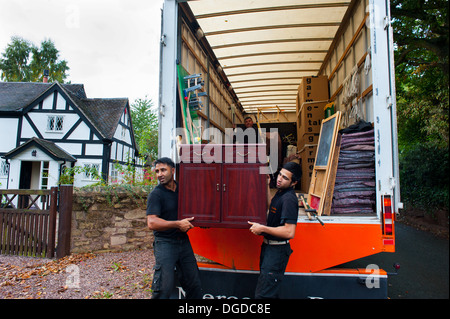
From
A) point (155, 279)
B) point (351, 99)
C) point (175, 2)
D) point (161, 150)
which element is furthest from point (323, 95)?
point (155, 279)

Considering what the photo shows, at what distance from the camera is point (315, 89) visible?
5.77m

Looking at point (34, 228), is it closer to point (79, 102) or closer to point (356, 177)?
point (356, 177)

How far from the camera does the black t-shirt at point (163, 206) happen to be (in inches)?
104

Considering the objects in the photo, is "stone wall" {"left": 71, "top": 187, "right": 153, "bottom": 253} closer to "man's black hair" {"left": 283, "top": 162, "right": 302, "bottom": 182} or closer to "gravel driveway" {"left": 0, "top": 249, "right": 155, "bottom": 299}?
"gravel driveway" {"left": 0, "top": 249, "right": 155, "bottom": 299}

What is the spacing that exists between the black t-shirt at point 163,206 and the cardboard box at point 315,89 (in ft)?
13.5

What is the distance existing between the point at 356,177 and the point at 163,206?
2.12m

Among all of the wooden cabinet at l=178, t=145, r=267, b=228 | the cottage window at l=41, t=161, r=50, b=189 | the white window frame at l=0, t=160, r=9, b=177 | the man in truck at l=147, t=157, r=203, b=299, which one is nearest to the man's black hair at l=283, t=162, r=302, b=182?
the wooden cabinet at l=178, t=145, r=267, b=228

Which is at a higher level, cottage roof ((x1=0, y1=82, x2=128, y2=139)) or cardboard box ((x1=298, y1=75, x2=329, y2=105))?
cottage roof ((x1=0, y1=82, x2=128, y2=139))

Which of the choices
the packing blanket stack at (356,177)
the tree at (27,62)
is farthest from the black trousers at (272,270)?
the tree at (27,62)

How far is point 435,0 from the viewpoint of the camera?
734cm

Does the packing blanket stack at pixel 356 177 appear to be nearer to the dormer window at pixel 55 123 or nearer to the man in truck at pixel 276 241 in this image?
the man in truck at pixel 276 241

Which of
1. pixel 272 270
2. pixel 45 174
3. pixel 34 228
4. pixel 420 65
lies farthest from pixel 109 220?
pixel 45 174

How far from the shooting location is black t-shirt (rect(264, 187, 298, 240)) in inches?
92.5

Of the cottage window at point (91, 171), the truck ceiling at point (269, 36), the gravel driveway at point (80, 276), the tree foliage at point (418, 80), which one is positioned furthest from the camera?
the cottage window at point (91, 171)
